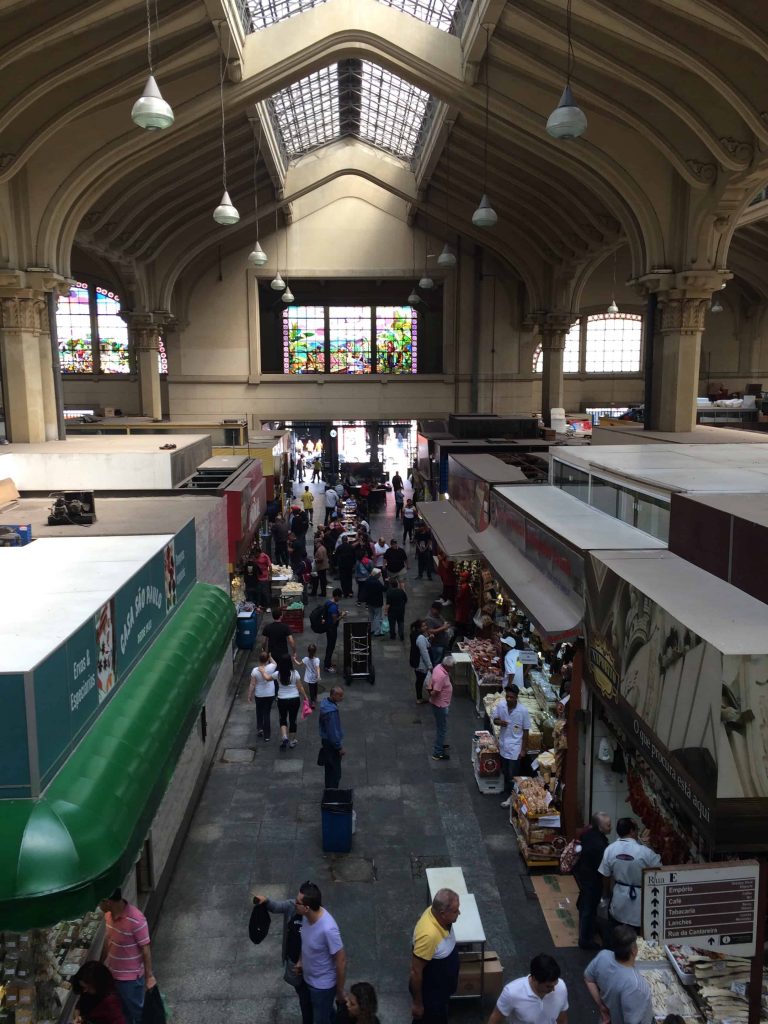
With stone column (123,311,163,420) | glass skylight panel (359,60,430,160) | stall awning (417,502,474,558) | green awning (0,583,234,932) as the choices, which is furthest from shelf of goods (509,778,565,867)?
stone column (123,311,163,420)

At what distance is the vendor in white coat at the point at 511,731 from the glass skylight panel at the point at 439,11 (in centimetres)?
1358

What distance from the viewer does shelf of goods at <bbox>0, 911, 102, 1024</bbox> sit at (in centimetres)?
462

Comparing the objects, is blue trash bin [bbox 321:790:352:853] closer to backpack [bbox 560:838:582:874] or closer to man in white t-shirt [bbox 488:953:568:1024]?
backpack [bbox 560:838:582:874]

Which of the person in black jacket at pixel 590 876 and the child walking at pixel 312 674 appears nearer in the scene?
the person in black jacket at pixel 590 876

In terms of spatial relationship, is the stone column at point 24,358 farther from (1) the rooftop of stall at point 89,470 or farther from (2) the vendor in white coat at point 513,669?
(2) the vendor in white coat at point 513,669

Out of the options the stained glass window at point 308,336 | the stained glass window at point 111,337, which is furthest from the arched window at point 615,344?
the stained glass window at point 111,337

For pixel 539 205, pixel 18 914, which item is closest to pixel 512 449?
pixel 539 205

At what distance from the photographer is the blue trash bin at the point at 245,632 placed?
13328 millimetres

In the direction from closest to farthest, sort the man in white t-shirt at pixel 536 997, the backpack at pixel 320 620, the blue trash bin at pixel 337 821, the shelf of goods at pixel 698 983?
the man in white t-shirt at pixel 536 997, the shelf of goods at pixel 698 983, the blue trash bin at pixel 337 821, the backpack at pixel 320 620

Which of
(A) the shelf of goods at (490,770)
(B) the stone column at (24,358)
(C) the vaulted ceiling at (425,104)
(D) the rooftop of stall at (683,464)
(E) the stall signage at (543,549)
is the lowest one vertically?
(A) the shelf of goods at (490,770)

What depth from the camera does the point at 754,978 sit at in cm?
449

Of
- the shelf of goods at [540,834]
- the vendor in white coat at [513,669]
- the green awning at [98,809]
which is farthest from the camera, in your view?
the vendor in white coat at [513,669]

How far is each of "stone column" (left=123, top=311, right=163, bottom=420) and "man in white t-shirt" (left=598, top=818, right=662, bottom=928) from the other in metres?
22.6

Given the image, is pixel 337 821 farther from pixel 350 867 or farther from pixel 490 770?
pixel 490 770
